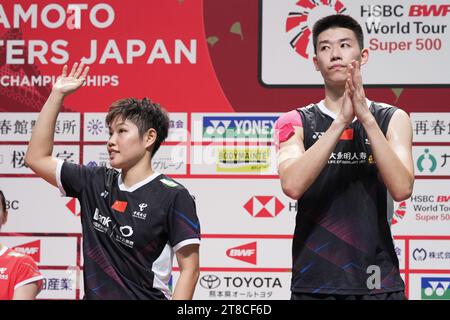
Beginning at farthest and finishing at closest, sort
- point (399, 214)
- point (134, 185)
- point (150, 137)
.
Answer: point (399, 214) → point (150, 137) → point (134, 185)

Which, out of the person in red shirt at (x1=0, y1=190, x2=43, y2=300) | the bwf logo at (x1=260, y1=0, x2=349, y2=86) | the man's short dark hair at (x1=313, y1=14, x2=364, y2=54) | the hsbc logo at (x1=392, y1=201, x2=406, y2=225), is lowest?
the person in red shirt at (x1=0, y1=190, x2=43, y2=300)

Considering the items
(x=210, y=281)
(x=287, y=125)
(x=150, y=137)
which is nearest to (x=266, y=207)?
(x=210, y=281)

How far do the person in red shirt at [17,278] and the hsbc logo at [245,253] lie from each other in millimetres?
960

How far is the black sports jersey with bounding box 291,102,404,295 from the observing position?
2.03 meters

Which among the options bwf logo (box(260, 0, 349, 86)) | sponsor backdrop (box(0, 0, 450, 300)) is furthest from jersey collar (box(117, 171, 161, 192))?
bwf logo (box(260, 0, 349, 86))

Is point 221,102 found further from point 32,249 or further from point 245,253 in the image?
point 32,249

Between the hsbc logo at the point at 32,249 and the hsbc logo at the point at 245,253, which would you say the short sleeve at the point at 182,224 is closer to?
the hsbc logo at the point at 245,253

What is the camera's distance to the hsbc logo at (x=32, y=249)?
3.54 m

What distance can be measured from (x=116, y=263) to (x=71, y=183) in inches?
13.0

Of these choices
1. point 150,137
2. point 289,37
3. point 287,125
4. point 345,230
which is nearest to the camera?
point 345,230

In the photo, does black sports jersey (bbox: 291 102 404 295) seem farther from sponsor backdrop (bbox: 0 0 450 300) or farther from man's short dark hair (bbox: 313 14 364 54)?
sponsor backdrop (bbox: 0 0 450 300)

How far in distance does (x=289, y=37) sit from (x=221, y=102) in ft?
1.54

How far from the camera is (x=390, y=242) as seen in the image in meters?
2.07

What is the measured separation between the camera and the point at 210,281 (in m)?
3.46
